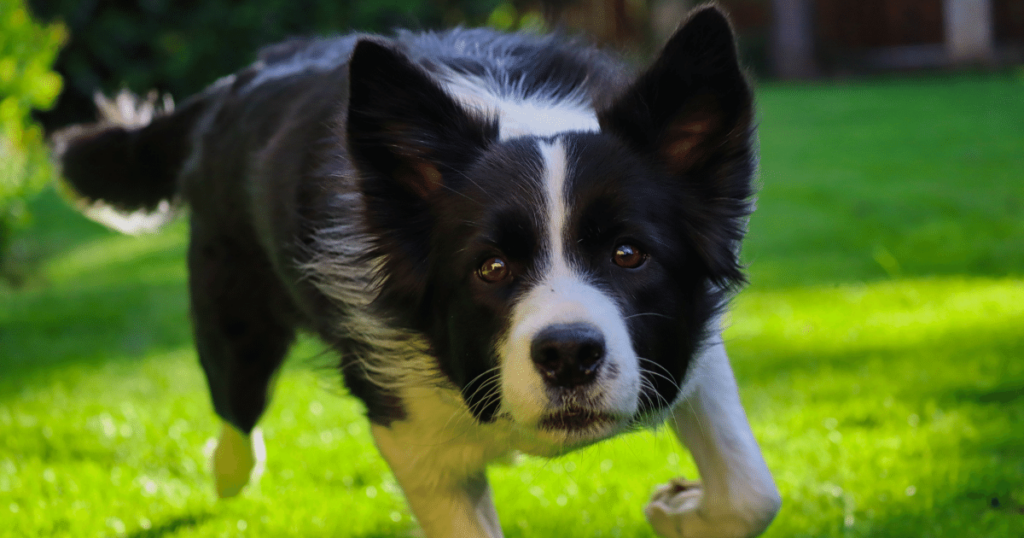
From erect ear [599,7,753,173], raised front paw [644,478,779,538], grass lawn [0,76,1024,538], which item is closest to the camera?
erect ear [599,7,753,173]

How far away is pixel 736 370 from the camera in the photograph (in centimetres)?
589

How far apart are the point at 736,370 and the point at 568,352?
12.0 ft

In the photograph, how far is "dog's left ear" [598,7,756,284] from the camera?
2.89 m

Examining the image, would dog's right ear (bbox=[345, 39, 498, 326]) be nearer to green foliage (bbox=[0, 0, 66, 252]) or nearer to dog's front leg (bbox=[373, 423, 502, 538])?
dog's front leg (bbox=[373, 423, 502, 538])

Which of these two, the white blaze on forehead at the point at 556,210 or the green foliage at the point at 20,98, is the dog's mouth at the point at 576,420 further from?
the green foliage at the point at 20,98

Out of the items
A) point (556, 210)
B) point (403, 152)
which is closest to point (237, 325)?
point (403, 152)

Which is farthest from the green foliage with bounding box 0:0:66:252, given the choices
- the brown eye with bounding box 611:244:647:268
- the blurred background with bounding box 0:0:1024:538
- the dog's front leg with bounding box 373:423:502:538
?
the brown eye with bounding box 611:244:647:268

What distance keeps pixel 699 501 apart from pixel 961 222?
652 cm

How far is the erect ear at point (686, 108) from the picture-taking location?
2.88m

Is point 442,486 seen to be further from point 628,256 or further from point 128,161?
point 128,161

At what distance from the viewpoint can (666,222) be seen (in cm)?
283

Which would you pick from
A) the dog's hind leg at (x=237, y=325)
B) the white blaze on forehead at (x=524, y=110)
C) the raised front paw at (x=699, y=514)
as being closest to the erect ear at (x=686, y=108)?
the white blaze on forehead at (x=524, y=110)

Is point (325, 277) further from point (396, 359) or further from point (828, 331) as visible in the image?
point (828, 331)

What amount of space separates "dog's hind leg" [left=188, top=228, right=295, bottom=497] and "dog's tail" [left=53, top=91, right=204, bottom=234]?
2.67ft
